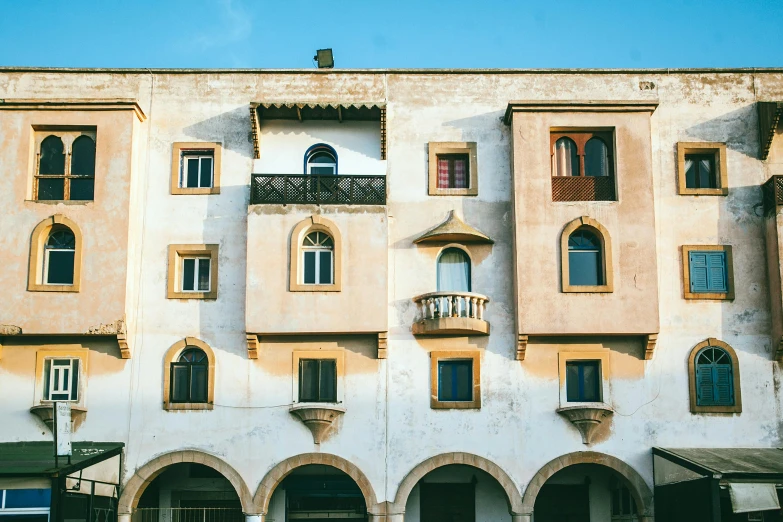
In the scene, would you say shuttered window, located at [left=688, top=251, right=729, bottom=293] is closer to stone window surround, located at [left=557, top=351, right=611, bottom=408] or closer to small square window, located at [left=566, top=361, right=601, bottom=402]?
stone window surround, located at [left=557, top=351, right=611, bottom=408]

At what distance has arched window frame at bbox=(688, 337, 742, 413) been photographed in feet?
104

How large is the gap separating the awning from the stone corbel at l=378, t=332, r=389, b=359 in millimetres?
7793

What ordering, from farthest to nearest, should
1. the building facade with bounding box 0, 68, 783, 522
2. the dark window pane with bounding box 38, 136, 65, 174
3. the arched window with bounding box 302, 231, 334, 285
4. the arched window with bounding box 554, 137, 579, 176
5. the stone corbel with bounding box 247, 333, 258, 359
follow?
the arched window with bounding box 554, 137, 579, 176 < the dark window pane with bounding box 38, 136, 65, 174 < the arched window with bounding box 302, 231, 334, 285 < the stone corbel with bounding box 247, 333, 258, 359 < the building facade with bounding box 0, 68, 783, 522

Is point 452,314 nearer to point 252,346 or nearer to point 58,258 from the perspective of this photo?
point 252,346

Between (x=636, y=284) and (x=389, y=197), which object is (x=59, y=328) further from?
(x=636, y=284)

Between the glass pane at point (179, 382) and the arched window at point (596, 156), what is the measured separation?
43.8ft

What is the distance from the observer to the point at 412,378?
1261 inches

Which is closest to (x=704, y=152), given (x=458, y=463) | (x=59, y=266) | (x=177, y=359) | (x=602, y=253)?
(x=602, y=253)

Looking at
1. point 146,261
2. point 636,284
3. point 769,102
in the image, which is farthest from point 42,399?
point 769,102

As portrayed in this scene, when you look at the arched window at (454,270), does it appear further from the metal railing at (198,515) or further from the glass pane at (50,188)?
the glass pane at (50,188)

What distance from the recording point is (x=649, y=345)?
3180 centimetres

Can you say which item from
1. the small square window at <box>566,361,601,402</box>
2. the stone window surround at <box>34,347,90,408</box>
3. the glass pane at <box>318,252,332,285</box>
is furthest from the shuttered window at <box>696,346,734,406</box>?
the stone window surround at <box>34,347,90,408</box>

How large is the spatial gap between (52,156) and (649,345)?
1844cm

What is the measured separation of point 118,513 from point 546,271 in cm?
1395
